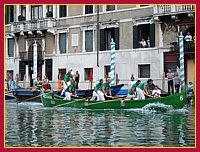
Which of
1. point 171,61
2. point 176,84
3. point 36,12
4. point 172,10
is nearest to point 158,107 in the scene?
point 176,84

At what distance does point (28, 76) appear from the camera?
115ft

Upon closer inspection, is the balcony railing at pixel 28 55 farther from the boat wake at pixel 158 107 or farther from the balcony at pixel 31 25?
the boat wake at pixel 158 107

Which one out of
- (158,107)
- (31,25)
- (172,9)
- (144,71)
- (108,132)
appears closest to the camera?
(108,132)

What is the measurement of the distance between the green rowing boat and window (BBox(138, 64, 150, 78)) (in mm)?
8651

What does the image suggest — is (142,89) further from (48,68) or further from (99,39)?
(48,68)

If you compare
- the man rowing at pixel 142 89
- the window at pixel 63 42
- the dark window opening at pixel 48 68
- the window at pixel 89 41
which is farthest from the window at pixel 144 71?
the man rowing at pixel 142 89

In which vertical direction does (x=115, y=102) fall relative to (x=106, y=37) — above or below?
below

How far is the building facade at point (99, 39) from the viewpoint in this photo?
26812 mm

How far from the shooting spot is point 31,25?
113ft

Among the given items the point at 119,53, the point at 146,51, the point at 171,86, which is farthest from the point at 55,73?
the point at 171,86

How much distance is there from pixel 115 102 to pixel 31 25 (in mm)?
18243

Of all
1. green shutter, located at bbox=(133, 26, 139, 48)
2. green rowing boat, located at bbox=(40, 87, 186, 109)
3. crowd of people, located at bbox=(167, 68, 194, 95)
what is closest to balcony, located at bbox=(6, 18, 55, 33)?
green shutter, located at bbox=(133, 26, 139, 48)

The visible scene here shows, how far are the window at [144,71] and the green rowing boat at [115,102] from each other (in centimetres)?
865

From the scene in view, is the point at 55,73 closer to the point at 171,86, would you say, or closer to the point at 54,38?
the point at 54,38
